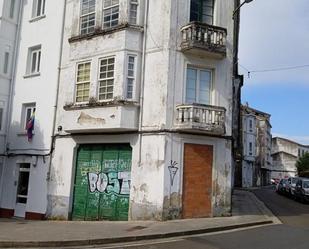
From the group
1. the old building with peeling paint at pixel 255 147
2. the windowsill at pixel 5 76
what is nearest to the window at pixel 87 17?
the windowsill at pixel 5 76

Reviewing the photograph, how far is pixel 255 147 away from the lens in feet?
227

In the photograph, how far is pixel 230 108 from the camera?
63.4 ft

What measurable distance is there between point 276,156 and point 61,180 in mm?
80101

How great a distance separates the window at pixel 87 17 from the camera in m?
21.0

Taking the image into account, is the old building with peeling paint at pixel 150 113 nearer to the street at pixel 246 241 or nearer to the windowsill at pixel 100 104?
the windowsill at pixel 100 104

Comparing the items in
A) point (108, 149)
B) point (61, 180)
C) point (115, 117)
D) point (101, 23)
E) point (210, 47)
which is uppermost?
point (101, 23)

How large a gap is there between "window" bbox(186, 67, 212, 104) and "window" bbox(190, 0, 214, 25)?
2327 millimetres

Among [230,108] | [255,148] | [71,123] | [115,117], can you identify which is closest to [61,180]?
[71,123]

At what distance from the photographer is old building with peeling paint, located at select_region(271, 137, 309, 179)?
92250mm

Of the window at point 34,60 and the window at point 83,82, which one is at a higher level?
the window at point 34,60

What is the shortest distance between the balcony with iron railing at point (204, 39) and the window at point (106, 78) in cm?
330

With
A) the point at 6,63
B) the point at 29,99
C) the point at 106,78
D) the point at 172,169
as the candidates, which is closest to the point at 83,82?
the point at 106,78

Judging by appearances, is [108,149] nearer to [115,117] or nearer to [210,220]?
[115,117]

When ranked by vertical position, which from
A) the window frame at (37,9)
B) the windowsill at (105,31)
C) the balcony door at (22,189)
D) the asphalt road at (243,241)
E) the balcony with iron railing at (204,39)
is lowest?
the asphalt road at (243,241)
